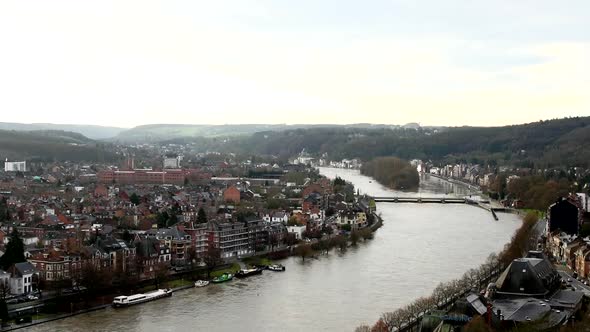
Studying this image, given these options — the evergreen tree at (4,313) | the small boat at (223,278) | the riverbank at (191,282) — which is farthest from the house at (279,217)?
the evergreen tree at (4,313)

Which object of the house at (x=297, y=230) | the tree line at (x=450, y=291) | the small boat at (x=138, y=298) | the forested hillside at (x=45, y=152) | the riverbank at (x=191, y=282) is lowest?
the riverbank at (x=191, y=282)

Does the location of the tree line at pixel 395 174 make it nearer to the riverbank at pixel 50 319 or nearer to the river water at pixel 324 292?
the river water at pixel 324 292

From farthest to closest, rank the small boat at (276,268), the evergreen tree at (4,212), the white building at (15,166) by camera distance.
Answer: the white building at (15,166), the evergreen tree at (4,212), the small boat at (276,268)

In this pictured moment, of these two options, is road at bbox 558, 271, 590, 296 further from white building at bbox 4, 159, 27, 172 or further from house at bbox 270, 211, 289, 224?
white building at bbox 4, 159, 27, 172

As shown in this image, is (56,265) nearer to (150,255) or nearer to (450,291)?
(150,255)

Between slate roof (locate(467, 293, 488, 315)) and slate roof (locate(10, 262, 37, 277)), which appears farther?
slate roof (locate(10, 262, 37, 277))

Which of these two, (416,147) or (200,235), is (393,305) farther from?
(416,147)

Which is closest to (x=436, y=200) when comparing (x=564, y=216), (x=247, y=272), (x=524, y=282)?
(x=564, y=216)

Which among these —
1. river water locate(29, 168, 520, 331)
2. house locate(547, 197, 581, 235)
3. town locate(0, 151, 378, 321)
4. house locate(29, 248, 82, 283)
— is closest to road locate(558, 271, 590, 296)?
river water locate(29, 168, 520, 331)
